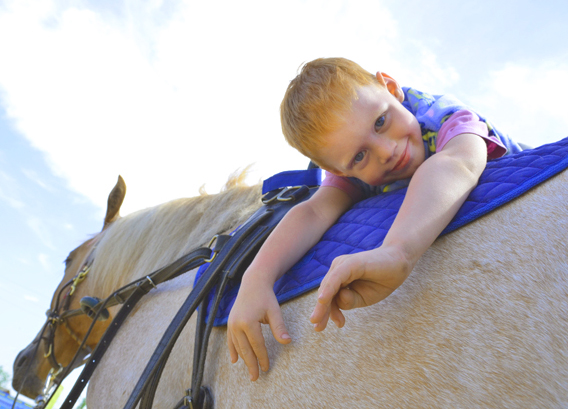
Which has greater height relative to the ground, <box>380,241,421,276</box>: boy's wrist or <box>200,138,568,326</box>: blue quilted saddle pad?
<box>380,241,421,276</box>: boy's wrist

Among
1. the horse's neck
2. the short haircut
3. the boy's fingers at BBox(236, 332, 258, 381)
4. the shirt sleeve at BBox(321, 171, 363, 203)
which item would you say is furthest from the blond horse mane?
the boy's fingers at BBox(236, 332, 258, 381)

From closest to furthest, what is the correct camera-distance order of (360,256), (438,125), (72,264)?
(360,256), (438,125), (72,264)

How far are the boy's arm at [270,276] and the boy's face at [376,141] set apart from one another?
0.51 ft

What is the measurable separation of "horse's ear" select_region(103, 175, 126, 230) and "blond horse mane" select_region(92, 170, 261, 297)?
12.9 inches

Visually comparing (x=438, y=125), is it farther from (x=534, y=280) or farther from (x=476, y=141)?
(x=534, y=280)

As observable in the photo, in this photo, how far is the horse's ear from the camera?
8.18ft

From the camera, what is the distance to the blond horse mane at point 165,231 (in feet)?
5.58

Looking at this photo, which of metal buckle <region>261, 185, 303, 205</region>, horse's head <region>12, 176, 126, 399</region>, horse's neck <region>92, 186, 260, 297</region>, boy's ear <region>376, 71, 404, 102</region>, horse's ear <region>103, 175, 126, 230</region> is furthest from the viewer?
horse's ear <region>103, 175, 126, 230</region>

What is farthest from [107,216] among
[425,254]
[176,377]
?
[425,254]

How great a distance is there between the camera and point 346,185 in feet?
4.11

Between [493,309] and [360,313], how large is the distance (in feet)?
0.86

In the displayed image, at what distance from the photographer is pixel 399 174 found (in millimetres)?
1082

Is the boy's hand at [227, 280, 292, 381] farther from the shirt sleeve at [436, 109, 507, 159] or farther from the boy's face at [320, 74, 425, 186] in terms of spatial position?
the shirt sleeve at [436, 109, 507, 159]

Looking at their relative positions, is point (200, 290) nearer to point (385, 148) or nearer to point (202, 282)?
point (202, 282)
